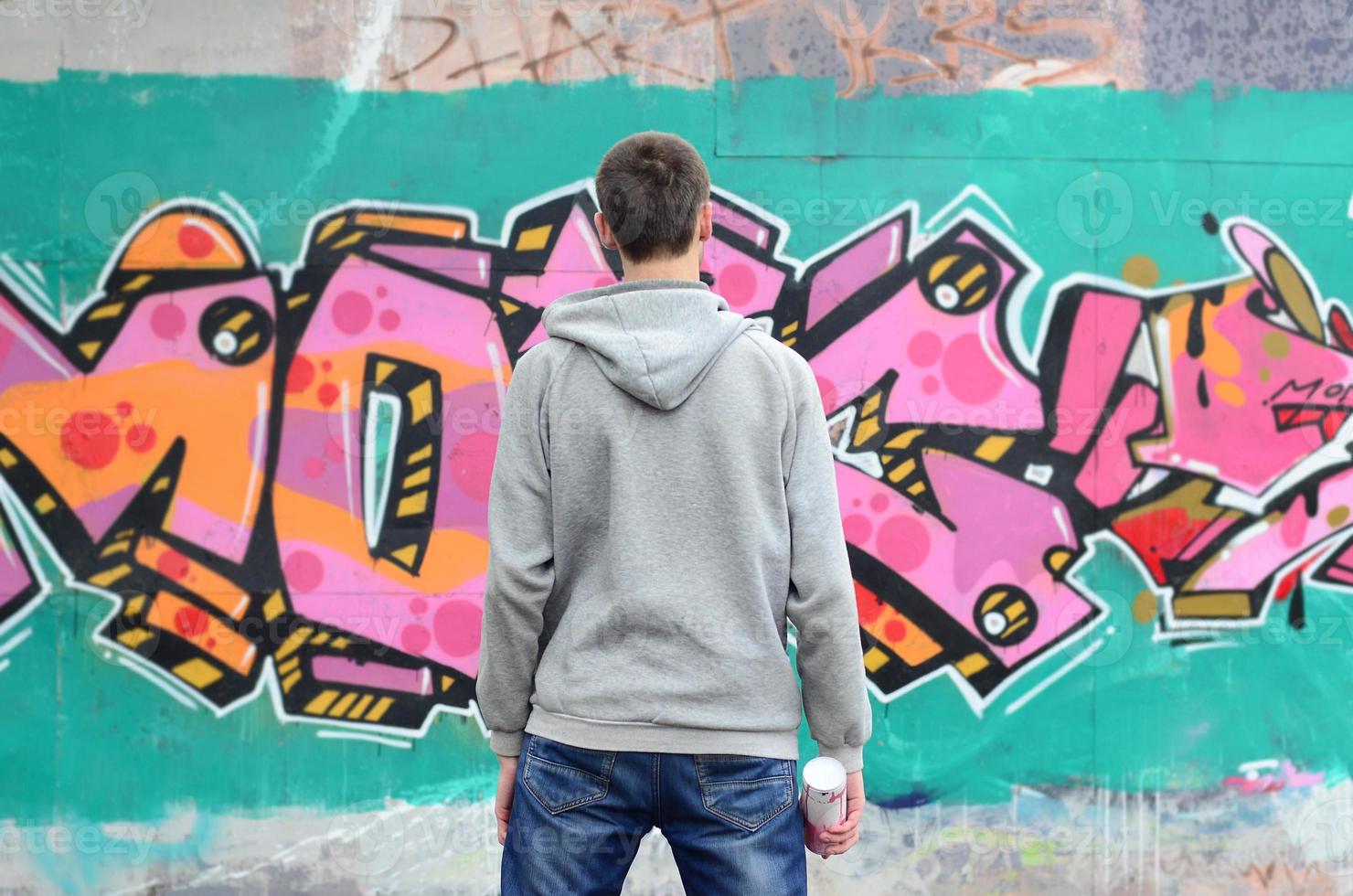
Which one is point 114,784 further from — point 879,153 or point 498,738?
point 879,153

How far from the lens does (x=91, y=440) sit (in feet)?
11.6

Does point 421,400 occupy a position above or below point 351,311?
below

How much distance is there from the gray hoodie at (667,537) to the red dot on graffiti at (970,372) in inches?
75.2

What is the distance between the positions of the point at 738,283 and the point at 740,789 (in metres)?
2.13

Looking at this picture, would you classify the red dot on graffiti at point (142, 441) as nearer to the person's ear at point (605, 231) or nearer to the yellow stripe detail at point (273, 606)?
the yellow stripe detail at point (273, 606)

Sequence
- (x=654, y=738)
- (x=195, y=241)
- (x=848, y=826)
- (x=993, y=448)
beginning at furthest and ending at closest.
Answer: (x=993, y=448), (x=195, y=241), (x=848, y=826), (x=654, y=738)

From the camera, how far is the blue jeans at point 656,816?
68.6 inches

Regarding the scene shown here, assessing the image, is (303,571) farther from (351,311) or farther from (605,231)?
(605,231)

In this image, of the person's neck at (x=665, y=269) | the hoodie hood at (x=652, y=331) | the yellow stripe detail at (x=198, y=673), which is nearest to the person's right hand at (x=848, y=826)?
the hoodie hood at (x=652, y=331)

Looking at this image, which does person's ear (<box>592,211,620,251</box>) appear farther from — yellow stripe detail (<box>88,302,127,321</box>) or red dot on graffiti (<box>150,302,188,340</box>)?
yellow stripe detail (<box>88,302,127,321</box>)

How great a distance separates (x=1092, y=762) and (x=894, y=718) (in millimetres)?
671

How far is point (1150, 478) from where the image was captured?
3.66 metres

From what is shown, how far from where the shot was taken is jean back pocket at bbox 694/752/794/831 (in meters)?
1.74

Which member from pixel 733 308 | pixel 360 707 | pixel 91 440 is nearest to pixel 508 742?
pixel 360 707
